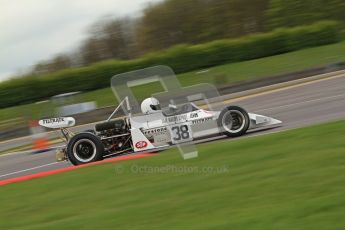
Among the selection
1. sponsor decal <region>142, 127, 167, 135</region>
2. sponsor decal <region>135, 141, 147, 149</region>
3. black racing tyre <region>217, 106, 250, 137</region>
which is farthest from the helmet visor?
black racing tyre <region>217, 106, 250, 137</region>

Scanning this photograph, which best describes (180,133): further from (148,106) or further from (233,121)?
(233,121)

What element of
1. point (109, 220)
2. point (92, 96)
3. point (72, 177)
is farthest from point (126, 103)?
point (92, 96)

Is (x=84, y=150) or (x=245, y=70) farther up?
(x=245, y=70)

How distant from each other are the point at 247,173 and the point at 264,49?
29.4 meters

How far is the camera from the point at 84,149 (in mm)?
11352

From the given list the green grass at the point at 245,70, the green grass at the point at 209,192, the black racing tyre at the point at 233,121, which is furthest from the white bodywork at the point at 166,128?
the green grass at the point at 245,70

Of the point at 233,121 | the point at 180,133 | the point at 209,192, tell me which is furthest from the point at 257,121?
the point at 209,192

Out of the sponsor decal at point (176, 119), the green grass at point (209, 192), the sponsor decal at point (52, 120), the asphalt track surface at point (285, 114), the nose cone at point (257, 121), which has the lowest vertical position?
the asphalt track surface at point (285, 114)

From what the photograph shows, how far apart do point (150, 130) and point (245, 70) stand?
72.8 ft

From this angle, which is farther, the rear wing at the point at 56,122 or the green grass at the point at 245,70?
the green grass at the point at 245,70

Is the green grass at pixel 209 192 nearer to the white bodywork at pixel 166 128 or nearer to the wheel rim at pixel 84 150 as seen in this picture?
the white bodywork at pixel 166 128

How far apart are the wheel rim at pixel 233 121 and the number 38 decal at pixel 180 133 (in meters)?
0.79

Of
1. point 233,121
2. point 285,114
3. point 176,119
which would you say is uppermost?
point 176,119

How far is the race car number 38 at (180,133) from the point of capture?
36.5 feet
